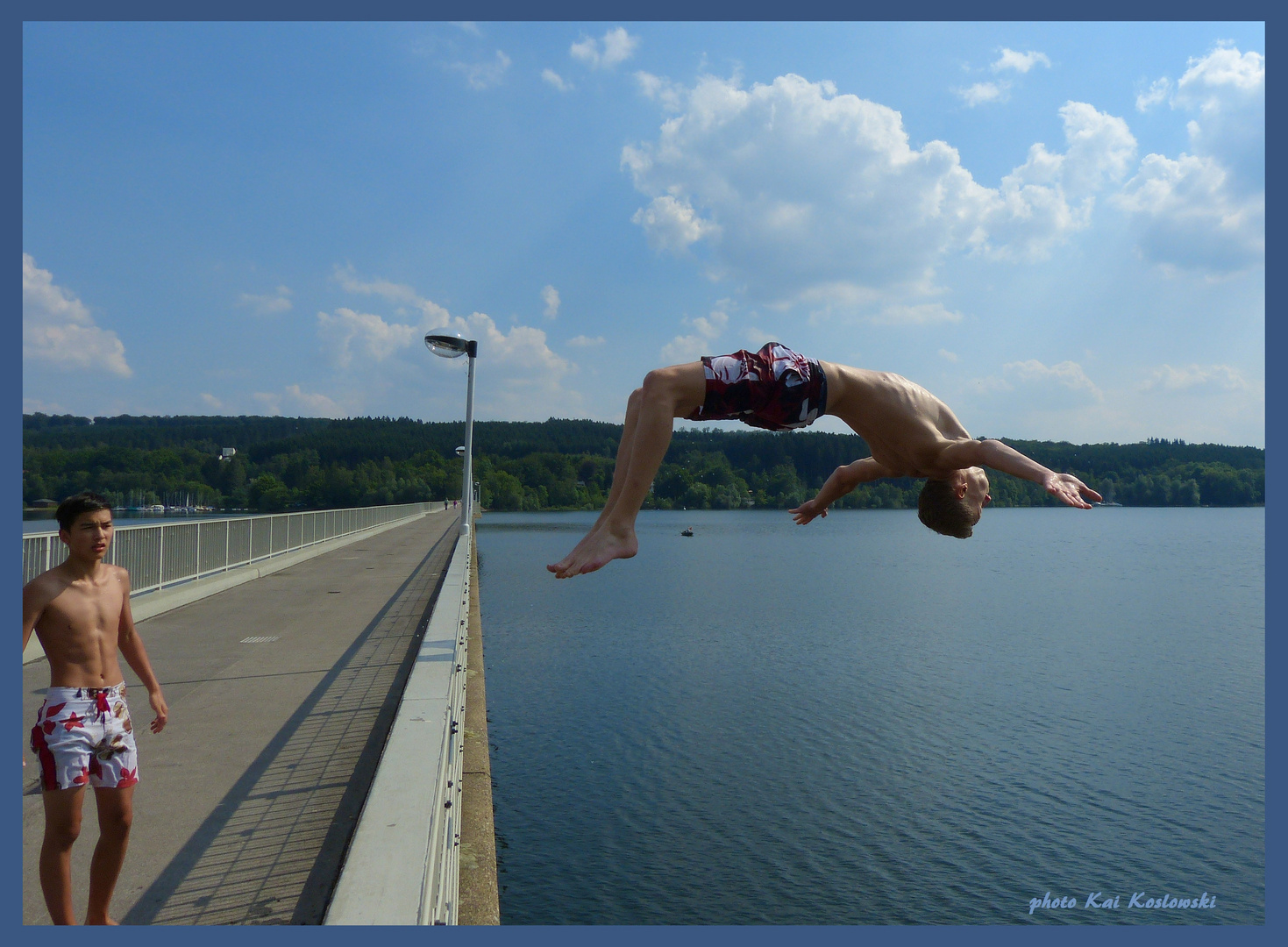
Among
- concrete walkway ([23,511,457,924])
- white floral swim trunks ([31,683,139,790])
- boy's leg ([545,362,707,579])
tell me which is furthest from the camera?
concrete walkway ([23,511,457,924])

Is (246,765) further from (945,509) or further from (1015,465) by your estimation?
(1015,465)

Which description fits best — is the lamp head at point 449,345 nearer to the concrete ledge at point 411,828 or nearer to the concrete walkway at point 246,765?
the concrete walkway at point 246,765

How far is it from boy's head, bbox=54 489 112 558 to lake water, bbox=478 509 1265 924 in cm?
1133

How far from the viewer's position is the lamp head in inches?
485

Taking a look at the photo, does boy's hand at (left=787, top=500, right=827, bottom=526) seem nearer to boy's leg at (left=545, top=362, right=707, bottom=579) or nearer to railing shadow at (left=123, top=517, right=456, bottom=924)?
boy's leg at (left=545, top=362, right=707, bottom=579)

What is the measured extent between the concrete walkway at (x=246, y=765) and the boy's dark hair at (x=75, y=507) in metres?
2.22

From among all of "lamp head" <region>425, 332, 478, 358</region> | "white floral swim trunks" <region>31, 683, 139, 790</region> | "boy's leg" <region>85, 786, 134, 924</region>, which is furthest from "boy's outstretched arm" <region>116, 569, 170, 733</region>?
"lamp head" <region>425, 332, 478, 358</region>

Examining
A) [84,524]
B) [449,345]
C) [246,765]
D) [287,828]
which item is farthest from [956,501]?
[449,345]

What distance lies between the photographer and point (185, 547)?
16.5 meters

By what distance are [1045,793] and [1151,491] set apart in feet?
23.1

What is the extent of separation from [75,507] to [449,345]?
8966mm

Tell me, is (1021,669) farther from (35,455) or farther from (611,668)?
(35,455)

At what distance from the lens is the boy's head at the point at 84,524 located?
3.80m

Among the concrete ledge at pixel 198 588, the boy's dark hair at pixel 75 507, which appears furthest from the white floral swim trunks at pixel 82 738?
the concrete ledge at pixel 198 588
